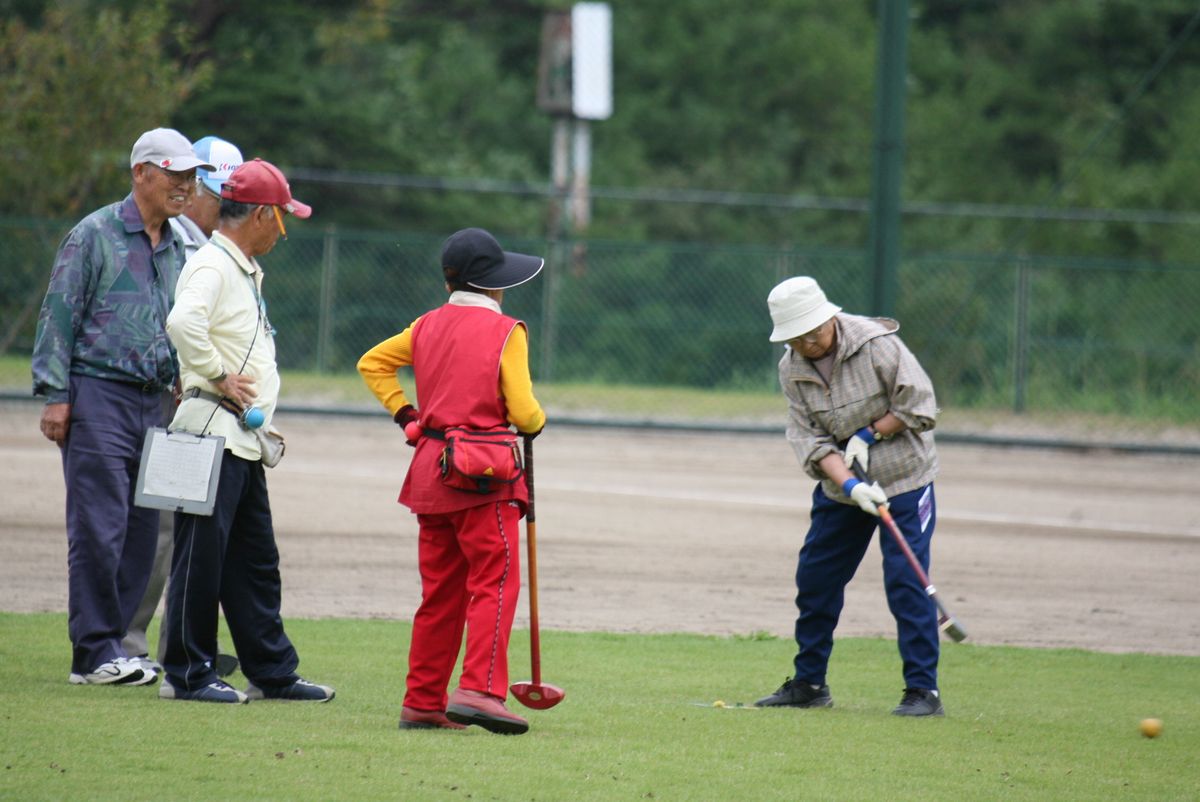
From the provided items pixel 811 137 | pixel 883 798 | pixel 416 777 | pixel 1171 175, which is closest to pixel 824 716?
pixel 883 798

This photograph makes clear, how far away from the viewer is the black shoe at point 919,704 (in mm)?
6699

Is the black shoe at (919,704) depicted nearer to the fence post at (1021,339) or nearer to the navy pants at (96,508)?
the navy pants at (96,508)

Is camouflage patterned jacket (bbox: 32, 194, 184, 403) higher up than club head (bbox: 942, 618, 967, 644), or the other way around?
camouflage patterned jacket (bbox: 32, 194, 184, 403)

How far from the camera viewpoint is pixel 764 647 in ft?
27.0

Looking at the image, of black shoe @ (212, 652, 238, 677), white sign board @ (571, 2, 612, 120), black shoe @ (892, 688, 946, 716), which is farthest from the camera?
white sign board @ (571, 2, 612, 120)

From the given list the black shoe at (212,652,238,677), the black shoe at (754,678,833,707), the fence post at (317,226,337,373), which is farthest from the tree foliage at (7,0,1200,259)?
the black shoe at (754,678,833,707)

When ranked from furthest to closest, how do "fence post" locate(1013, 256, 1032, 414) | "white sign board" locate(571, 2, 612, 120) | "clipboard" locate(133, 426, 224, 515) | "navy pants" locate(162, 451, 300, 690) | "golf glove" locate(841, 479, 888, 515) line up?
"white sign board" locate(571, 2, 612, 120)
"fence post" locate(1013, 256, 1032, 414)
"golf glove" locate(841, 479, 888, 515)
"navy pants" locate(162, 451, 300, 690)
"clipboard" locate(133, 426, 224, 515)

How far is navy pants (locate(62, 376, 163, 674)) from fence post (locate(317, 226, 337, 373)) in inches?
563

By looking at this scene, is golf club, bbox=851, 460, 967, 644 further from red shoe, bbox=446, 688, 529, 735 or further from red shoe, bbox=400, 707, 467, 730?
Result: red shoe, bbox=400, 707, 467, 730

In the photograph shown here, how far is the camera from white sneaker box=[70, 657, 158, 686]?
21.3 feet

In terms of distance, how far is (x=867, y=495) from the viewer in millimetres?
6590

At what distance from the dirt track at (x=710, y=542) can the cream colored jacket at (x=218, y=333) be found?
2601 mm

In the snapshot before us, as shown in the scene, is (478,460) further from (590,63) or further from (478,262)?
(590,63)

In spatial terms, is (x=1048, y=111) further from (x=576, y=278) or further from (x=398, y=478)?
(x=398, y=478)
